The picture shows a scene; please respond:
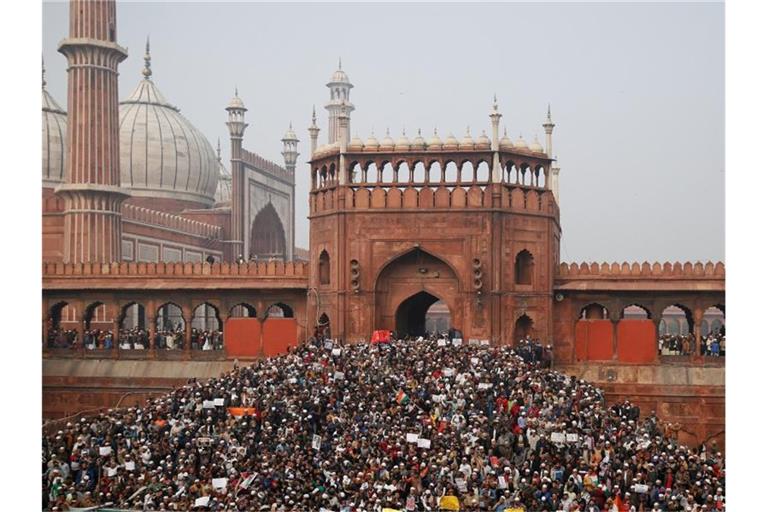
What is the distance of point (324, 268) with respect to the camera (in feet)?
97.6

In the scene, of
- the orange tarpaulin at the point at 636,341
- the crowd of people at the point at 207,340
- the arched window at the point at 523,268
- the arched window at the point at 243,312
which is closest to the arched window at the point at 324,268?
the arched window at the point at 243,312

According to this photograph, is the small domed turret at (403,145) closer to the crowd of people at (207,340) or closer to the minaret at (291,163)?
the crowd of people at (207,340)

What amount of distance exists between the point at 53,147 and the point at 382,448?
1047 inches

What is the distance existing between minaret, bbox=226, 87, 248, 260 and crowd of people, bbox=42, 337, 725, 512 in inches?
888

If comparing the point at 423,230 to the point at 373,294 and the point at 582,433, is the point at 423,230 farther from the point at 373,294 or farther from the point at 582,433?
the point at 582,433

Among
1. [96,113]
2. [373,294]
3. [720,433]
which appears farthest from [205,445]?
[96,113]

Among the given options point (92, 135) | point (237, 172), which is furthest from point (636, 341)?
point (237, 172)

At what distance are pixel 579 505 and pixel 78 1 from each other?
74.2 feet

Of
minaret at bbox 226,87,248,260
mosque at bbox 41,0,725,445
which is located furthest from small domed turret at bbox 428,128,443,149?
minaret at bbox 226,87,248,260

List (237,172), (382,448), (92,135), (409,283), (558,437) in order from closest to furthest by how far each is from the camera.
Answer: (382,448) → (558,437) → (409,283) → (92,135) → (237,172)

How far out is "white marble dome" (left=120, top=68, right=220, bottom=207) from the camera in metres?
45.1

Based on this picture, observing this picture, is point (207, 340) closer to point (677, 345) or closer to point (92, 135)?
point (92, 135)

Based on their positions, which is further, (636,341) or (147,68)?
(147,68)

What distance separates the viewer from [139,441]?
2150 centimetres
